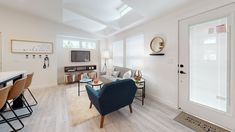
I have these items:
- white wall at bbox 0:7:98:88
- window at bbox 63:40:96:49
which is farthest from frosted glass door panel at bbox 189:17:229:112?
white wall at bbox 0:7:98:88

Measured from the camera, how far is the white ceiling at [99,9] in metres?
2.70

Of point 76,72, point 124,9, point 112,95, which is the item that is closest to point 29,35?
point 76,72

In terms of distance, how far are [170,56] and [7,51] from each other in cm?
525

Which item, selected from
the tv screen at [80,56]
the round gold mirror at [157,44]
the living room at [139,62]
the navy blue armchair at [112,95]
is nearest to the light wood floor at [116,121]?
the living room at [139,62]

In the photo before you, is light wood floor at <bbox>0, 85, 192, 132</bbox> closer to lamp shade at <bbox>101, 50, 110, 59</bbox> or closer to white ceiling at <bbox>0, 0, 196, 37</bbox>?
white ceiling at <bbox>0, 0, 196, 37</bbox>

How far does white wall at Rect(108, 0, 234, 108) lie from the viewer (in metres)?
2.56

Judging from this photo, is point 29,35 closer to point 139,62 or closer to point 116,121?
point 139,62

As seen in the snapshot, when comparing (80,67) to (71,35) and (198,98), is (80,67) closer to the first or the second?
(71,35)

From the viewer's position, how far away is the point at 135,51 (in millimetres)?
4246

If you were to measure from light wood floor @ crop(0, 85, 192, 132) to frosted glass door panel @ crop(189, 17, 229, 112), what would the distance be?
2.24 ft

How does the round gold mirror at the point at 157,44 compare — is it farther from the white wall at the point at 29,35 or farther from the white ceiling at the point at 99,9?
the white wall at the point at 29,35

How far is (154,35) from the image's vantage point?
3332 mm

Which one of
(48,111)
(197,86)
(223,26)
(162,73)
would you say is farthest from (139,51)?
(48,111)

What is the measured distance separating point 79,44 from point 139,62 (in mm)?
3420
